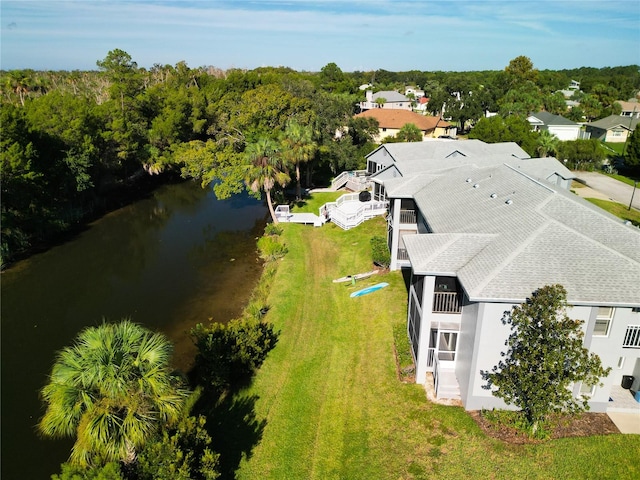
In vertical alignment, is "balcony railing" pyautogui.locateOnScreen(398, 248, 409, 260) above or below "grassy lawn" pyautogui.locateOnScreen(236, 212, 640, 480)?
above

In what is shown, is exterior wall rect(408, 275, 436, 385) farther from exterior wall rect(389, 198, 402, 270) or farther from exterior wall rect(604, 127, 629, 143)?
exterior wall rect(604, 127, 629, 143)

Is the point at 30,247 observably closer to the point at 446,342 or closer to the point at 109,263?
the point at 109,263

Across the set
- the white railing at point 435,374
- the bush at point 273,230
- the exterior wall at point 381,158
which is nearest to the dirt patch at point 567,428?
the white railing at point 435,374

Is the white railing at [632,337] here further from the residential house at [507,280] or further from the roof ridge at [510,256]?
the roof ridge at [510,256]

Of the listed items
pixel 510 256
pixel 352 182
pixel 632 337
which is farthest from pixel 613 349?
→ pixel 352 182

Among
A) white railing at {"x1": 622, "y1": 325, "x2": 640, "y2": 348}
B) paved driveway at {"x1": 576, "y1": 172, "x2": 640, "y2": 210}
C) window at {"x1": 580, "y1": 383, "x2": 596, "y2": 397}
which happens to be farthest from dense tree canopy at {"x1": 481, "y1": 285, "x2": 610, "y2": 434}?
paved driveway at {"x1": 576, "y1": 172, "x2": 640, "y2": 210}

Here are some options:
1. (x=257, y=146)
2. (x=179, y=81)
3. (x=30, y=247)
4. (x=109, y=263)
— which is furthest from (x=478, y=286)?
(x=179, y=81)
